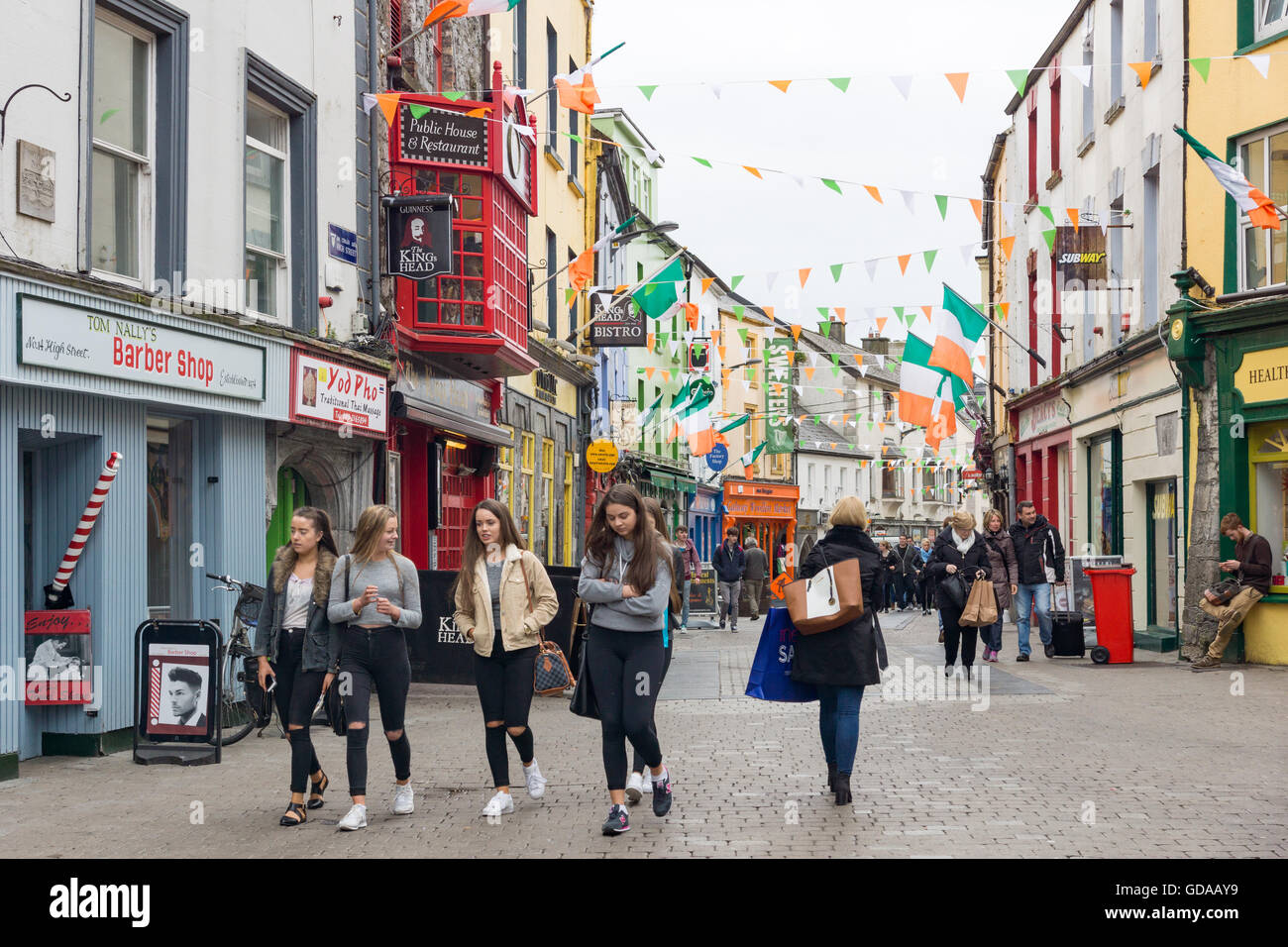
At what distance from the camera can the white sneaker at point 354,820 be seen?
7699 mm

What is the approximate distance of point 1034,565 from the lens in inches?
698

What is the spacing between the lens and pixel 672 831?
25.0 feet

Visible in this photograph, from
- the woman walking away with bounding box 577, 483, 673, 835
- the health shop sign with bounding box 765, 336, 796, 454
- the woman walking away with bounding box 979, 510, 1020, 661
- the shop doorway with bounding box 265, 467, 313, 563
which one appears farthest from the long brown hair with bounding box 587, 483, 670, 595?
the health shop sign with bounding box 765, 336, 796, 454

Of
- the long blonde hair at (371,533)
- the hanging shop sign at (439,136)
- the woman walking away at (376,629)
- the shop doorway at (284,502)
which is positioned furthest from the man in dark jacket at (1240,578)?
the long blonde hair at (371,533)

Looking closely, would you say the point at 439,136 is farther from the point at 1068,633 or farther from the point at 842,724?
the point at 842,724

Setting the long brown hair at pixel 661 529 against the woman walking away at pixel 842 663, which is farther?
the woman walking away at pixel 842 663

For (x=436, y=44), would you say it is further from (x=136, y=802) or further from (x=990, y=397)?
(x=990, y=397)

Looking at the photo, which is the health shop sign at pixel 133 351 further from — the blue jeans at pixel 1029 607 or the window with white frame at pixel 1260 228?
the window with white frame at pixel 1260 228

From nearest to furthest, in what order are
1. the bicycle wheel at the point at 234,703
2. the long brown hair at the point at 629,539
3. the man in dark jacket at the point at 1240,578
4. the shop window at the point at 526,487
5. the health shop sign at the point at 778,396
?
the long brown hair at the point at 629,539 < the bicycle wheel at the point at 234,703 < the man in dark jacket at the point at 1240,578 < the shop window at the point at 526,487 < the health shop sign at the point at 778,396

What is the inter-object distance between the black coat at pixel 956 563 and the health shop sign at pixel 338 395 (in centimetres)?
593

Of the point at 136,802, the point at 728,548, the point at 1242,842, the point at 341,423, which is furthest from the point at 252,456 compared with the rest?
the point at 728,548

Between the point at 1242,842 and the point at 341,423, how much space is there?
9.73 metres

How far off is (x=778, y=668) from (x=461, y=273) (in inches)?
406

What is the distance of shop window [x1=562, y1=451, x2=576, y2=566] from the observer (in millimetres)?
28734
